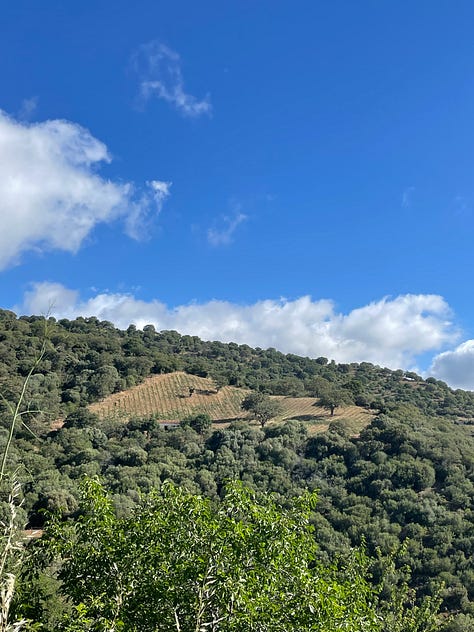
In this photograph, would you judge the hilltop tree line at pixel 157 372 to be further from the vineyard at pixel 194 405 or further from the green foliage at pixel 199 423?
the green foliage at pixel 199 423

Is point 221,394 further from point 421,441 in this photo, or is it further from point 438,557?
point 438,557

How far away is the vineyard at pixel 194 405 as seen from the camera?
63375mm

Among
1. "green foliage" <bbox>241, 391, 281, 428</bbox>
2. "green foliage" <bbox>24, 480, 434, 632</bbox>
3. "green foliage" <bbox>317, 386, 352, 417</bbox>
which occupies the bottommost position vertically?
"green foliage" <bbox>24, 480, 434, 632</bbox>

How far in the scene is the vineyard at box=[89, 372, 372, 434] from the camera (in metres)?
63.4

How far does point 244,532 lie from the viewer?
7379mm

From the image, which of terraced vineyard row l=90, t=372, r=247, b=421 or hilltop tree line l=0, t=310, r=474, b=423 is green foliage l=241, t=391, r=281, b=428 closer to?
terraced vineyard row l=90, t=372, r=247, b=421

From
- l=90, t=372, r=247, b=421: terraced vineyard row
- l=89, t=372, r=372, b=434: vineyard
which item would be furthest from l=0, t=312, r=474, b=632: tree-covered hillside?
l=90, t=372, r=247, b=421: terraced vineyard row

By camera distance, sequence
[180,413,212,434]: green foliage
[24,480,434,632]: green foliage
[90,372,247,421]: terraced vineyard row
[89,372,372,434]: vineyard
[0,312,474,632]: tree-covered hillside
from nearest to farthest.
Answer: [24,480,434,632]: green foliage < [0,312,474,632]: tree-covered hillside < [180,413,212,434]: green foliage < [89,372,372,434]: vineyard < [90,372,247,421]: terraced vineyard row

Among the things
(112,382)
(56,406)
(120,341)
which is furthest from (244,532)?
(120,341)

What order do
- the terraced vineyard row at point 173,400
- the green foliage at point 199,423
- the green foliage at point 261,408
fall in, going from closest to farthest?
the green foliage at point 199,423 < the green foliage at point 261,408 < the terraced vineyard row at point 173,400

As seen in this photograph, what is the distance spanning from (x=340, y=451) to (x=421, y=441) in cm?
822

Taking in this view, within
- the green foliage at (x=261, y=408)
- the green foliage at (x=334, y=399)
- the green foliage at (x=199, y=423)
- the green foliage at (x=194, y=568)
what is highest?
the green foliage at (x=334, y=399)

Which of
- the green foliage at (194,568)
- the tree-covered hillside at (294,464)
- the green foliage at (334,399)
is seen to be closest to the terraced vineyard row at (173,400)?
the tree-covered hillside at (294,464)

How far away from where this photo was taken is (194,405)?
2798 inches
